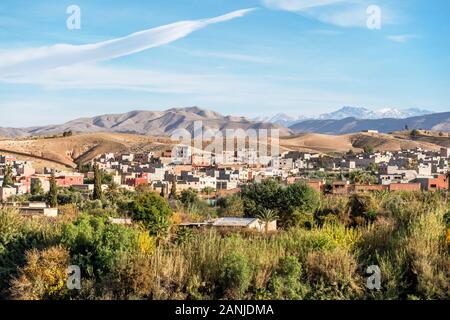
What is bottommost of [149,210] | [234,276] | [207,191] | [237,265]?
[207,191]

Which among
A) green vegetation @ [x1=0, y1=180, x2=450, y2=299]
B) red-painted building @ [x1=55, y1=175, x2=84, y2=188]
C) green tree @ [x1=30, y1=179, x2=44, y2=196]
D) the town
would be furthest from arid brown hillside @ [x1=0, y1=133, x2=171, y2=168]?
green vegetation @ [x1=0, y1=180, x2=450, y2=299]

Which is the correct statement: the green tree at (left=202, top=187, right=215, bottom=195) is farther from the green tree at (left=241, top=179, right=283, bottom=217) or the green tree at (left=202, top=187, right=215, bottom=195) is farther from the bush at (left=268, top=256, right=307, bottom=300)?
the bush at (left=268, top=256, right=307, bottom=300)

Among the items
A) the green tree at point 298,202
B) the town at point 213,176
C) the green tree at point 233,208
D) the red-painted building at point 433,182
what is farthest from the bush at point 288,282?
the red-painted building at point 433,182

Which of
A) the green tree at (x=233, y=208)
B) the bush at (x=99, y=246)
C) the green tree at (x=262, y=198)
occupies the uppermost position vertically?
the bush at (x=99, y=246)

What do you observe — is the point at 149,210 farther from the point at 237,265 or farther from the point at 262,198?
the point at 237,265

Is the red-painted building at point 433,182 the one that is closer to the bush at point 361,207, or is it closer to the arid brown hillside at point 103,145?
the bush at point 361,207

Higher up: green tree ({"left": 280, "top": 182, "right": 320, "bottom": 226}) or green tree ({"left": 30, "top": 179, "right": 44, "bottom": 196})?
green tree ({"left": 280, "top": 182, "right": 320, "bottom": 226})

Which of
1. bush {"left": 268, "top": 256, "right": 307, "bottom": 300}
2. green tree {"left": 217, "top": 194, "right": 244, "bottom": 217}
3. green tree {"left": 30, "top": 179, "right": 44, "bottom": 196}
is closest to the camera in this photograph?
bush {"left": 268, "top": 256, "right": 307, "bottom": 300}

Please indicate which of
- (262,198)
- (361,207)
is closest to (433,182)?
(262,198)

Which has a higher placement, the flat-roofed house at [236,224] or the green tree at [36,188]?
the flat-roofed house at [236,224]

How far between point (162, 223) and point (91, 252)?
8.46 m

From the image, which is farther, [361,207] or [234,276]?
[361,207]
